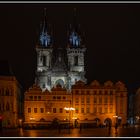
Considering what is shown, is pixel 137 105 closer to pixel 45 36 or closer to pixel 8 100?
pixel 45 36

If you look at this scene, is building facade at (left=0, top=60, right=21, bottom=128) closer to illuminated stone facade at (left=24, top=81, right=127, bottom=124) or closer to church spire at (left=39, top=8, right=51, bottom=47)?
illuminated stone facade at (left=24, top=81, right=127, bottom=124)

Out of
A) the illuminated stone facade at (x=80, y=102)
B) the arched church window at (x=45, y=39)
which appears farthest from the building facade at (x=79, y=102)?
the arched church window at (x=45, y=39)

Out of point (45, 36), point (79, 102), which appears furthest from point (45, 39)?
point (79, 102)

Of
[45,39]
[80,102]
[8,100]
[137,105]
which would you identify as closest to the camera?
[8,100]

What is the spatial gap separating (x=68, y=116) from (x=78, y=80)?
8337 millimetres

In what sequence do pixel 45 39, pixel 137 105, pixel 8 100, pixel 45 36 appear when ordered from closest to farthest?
pixel 8 100
pixel 45 39
pixel 45 36
pixel 137 105

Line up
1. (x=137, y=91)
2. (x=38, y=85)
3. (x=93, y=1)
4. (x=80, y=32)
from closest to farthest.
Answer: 1. (x=93, y=1)
2. (x=38, y=85)
3. (x=80, y=32)
4. (x=137, y=91)

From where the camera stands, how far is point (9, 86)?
274ft

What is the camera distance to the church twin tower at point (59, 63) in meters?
98.6

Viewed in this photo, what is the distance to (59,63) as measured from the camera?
102m

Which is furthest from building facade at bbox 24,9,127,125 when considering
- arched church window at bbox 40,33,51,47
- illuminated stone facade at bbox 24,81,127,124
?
arched church window at bbox 40,33,51,47

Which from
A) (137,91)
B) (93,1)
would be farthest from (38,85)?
(93,1)

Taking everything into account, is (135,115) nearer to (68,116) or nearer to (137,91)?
(137,91)

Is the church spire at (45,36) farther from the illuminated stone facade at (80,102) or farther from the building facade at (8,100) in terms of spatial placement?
the building facade at (8,100)
